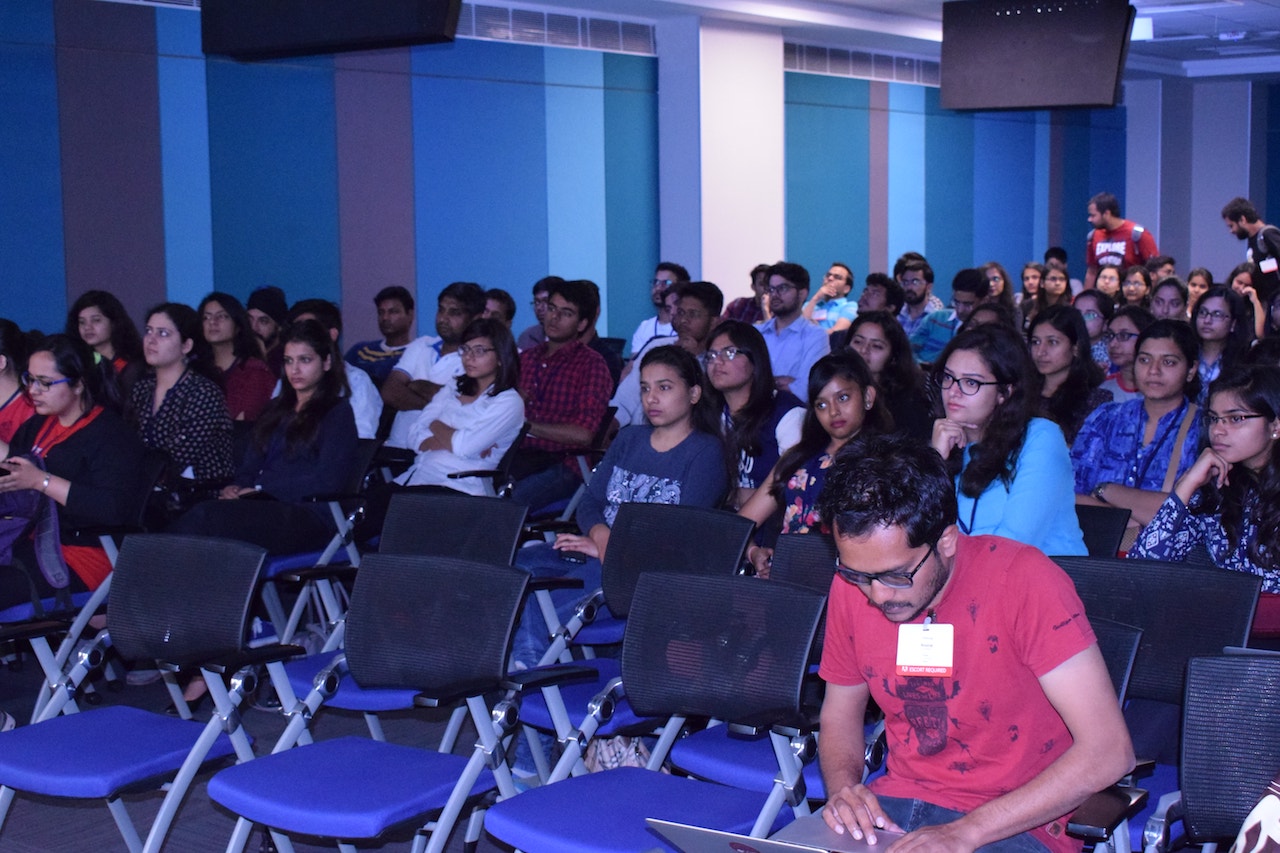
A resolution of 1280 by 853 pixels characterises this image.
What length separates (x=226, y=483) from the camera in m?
5.16

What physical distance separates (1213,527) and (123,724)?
2782 millimetres

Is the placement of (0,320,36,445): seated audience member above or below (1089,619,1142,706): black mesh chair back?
above

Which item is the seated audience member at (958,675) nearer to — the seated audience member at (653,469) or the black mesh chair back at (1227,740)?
the black mesh chair back at (1227,740)

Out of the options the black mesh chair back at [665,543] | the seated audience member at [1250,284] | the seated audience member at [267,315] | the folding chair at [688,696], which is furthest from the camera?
the seated audience member at [1250,284]

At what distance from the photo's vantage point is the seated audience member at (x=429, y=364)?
6.44 meters

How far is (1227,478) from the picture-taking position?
346 cm

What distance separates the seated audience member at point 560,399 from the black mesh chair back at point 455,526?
1.47m


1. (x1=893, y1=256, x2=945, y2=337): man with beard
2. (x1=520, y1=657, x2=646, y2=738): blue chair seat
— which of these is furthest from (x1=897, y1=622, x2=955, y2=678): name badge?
(x1=893, y1=256, x2=945, y2=337): man with beard

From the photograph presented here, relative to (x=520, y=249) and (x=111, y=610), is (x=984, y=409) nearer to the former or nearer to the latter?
(x=111, y=610)

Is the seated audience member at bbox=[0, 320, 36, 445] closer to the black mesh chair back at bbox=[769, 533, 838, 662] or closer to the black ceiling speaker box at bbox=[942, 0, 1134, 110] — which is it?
the black mesh chair back at bbox=[769, 533, 838, 662]

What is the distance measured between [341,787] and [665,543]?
1235mm

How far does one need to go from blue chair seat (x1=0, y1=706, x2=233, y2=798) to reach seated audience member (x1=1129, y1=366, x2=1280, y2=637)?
8.00 ft

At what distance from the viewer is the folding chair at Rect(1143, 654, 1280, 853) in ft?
7.43

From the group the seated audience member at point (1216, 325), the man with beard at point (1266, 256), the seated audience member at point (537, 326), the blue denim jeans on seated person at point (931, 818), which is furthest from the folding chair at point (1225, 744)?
the man with beard at point (1266, 256)
